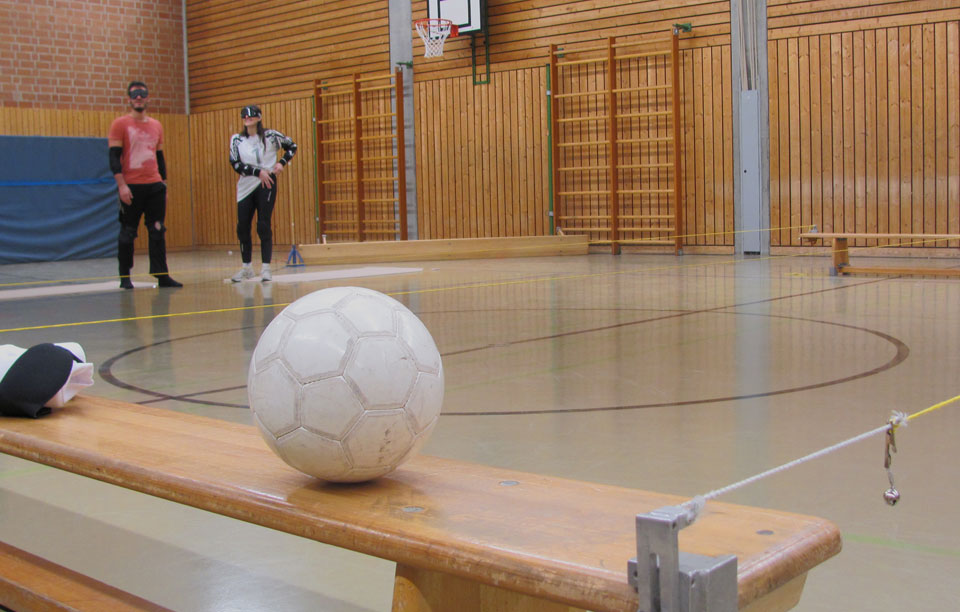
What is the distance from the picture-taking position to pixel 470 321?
625cm

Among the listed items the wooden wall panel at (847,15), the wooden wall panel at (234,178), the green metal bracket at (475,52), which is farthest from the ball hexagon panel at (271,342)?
the wooden wall panel at (234,178)

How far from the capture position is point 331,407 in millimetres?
1506

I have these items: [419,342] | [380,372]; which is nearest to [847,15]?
[419,342]

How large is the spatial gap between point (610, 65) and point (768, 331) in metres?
7.84

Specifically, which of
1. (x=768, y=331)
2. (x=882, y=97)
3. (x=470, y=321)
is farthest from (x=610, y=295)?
(x=882, y=97)

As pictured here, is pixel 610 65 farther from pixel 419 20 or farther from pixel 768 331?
pixel 768 331

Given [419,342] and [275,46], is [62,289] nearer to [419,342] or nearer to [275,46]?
[275,46]

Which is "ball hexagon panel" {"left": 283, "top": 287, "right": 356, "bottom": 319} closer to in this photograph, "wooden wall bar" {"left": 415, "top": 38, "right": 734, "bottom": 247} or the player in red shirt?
the player in red shirt

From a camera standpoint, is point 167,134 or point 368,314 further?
point 167,134

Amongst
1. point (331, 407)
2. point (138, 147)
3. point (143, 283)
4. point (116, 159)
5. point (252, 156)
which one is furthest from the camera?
point (143, 283)

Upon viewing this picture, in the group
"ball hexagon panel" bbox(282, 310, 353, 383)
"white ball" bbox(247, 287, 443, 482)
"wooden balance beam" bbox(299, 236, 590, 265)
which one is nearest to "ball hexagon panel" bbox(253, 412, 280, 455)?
"white ball" bbox(247, 287, 443, 482)

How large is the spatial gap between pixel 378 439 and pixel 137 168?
8.48 metres

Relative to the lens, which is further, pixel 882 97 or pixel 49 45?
pixel 49 45

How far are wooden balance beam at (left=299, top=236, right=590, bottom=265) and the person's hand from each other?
332cm
